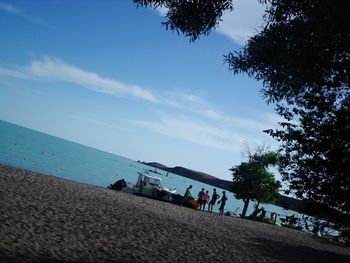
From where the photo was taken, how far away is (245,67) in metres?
9.24

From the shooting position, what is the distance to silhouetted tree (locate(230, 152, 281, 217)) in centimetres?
4825

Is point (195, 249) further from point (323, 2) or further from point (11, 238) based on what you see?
point (323, 2)

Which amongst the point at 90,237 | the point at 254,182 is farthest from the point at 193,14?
the point at 254,182

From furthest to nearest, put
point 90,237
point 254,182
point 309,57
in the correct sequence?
point 254,182
point 90,237
point 309,57

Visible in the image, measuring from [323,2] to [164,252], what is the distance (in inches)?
332

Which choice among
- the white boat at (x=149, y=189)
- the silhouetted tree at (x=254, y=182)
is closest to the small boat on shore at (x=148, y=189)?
the white boat at (x=149, y=189)

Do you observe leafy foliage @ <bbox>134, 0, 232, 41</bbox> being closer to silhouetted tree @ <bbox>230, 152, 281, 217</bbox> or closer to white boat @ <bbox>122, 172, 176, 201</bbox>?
white boat @ <bbox>122, 172, 176, 201</bbox>

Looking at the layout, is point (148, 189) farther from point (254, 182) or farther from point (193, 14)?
point (193, 14)

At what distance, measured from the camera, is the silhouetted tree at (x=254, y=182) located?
48250 mm

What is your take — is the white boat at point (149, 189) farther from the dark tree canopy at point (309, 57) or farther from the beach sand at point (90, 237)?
the dark tree canopy at point (309, 57)

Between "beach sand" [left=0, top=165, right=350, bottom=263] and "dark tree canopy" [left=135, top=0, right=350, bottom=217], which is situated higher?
"dark tree canopy" [left=135, top=0, right=350, bottom=217]

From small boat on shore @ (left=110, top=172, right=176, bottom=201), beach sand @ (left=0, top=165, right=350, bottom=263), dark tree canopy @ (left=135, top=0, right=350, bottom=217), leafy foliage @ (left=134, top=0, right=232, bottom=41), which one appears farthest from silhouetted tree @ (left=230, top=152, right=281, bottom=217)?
leafy foliage @ (left=134, top=0, right=232, bottom=41)

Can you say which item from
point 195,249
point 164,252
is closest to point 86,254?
point 164,252

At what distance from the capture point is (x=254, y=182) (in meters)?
48.2
